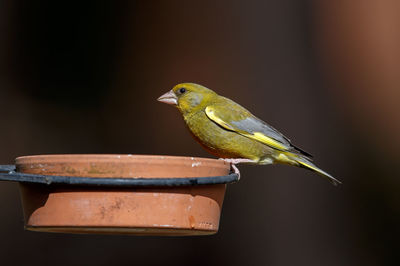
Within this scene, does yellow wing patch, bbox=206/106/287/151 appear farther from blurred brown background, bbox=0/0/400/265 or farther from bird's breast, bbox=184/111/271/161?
blurred brown background, bbox=0/0/400/265

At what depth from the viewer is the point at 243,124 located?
4.95m

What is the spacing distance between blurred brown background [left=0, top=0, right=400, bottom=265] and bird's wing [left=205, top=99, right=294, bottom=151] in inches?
77.6

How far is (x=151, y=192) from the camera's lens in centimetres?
280

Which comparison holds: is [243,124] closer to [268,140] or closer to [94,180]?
[268,140]

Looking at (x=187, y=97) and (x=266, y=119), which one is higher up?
(x=187, y=97)

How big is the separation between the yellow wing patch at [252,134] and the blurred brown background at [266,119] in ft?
6.74

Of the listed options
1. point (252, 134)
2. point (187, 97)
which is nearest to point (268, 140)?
point (252, 134)

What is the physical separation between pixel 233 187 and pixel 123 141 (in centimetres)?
154

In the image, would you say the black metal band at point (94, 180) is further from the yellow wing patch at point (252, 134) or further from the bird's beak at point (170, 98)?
the bird's beak at point (170, 98)

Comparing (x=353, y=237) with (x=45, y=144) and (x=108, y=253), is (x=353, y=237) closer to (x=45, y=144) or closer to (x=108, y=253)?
(x=108, y=253)

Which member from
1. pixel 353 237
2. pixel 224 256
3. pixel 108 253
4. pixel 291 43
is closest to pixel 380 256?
pixel 353 237

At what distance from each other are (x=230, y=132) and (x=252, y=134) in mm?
199

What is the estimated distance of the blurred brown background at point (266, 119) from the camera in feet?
23.1

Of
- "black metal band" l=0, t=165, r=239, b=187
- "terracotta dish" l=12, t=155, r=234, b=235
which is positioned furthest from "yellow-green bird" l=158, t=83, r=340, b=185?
"black metal band" l=0, t=165, r=239, b=187
